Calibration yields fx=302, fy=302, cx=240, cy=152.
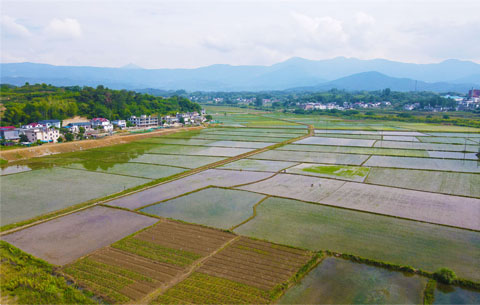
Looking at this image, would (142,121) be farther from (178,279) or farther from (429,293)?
(429,293)

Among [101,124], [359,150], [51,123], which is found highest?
[51,123]

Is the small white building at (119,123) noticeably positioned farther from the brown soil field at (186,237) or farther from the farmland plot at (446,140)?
the farmland plot at (446,140)

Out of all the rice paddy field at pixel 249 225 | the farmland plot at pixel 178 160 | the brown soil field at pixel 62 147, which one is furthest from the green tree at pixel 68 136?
the farmland plot at pixel 178 160

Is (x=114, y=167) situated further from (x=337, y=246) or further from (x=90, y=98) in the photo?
(x=90, y=98)

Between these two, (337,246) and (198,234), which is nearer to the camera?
(337,246)

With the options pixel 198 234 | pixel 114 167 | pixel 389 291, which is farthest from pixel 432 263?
pixel 114 167

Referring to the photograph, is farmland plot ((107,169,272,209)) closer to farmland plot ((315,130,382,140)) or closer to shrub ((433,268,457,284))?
shrub ((433,268,457,284))

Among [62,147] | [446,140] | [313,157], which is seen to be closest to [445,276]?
[313,157]
